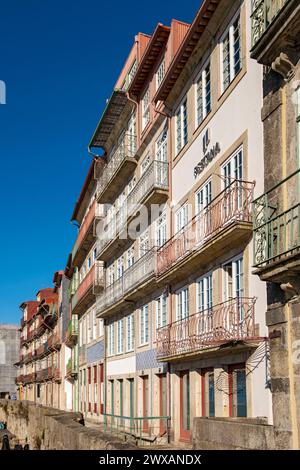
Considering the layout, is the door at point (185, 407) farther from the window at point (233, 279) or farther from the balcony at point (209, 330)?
the window at point (233, 279)

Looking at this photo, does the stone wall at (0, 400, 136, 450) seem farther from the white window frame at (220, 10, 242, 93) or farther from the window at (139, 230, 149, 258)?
the white window frame at (220, 10, 242, 93)

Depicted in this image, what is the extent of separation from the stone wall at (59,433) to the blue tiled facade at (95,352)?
4.21 m

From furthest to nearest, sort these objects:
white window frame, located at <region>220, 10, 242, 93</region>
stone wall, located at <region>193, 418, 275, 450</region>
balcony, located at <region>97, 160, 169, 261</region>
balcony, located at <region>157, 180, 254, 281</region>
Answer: balcony, located at <region>97, 160, 169, 261</region> → white window frame, located at <region>220, 10, 242, 93</region> → balcony, located at <region>157, 180, 254, 281</region> → stone wall, located at <region>193, 418, 275, 450</region>

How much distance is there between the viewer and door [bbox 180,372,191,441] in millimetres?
18953

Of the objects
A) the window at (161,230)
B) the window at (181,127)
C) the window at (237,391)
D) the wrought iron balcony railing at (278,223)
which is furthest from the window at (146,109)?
the wrought iron balcony railing at (278,223)

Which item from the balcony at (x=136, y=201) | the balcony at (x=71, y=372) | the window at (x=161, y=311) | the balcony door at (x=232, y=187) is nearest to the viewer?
the balcony door at (x=232, y=187)

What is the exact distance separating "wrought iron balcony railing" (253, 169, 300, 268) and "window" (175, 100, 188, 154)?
25.0 feet

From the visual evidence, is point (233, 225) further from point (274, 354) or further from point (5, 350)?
point (5, 350)

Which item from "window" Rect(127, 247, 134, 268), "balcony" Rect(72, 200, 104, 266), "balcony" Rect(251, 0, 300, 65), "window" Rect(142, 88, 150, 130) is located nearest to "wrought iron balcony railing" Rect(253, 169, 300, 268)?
"balcony" Rect(251, 0, 300, 65)

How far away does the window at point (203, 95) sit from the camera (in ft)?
59.0

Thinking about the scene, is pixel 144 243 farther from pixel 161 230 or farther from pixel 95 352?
pixel 95 352

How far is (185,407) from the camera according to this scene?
19.3 meters

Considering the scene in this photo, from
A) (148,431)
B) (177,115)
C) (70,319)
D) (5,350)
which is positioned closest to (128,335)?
(148,431)

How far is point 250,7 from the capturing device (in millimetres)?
14781
